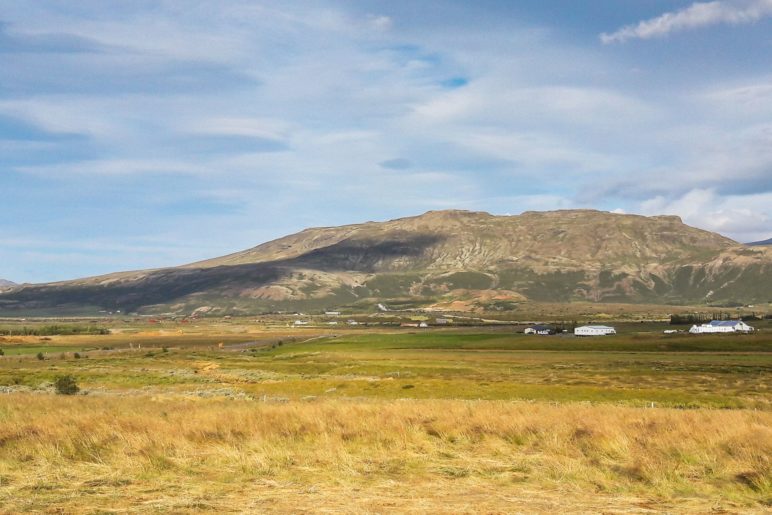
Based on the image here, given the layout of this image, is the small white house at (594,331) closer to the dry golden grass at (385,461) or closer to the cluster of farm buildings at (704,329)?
the cluster of farm buildings at (704,329)

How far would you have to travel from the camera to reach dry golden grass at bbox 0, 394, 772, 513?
1105 centimetres

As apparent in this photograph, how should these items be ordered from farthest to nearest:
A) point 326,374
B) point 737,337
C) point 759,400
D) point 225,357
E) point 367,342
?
point 367,342 → point 737,337 → point 225,357 → point 326,374 → point 759,400

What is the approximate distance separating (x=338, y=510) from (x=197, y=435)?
776cm

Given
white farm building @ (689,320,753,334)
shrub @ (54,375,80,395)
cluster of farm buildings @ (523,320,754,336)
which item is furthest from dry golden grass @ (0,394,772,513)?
white farm building @ (689,320,753,334)

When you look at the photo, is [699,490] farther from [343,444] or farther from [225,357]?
[225,357]

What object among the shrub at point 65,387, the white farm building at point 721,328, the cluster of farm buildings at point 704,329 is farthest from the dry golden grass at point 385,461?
the white farm building at point 721,328

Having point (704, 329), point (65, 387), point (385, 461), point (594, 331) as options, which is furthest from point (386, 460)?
point (704, 329)

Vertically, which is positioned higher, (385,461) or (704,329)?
(385,461)

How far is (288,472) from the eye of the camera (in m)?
13.5

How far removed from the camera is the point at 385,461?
48.5ft

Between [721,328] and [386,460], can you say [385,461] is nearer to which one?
[386,460]

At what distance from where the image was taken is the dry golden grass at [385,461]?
11.0m

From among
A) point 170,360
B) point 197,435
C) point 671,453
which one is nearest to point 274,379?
point 170,360

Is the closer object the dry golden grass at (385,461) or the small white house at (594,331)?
the dry golden grass at (385,461)
